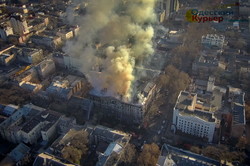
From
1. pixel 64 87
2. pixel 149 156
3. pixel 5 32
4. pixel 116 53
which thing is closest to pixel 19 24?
pixel 5 32

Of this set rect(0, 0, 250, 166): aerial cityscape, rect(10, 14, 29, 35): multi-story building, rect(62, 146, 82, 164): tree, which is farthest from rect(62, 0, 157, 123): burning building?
rect(10, 14, 29, 35): multi-story building

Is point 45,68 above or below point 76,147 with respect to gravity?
above

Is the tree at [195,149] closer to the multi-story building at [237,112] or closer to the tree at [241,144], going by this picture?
the tree at [241,144]


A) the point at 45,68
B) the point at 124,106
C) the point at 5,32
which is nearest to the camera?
the point at 124,106

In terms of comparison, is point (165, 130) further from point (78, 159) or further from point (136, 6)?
point (136, 6)

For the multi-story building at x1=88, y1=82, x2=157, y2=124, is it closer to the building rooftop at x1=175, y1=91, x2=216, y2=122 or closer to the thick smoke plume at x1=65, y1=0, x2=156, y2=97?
the thick smoke plume at x1=65, y1=0, x2=156, y2=97

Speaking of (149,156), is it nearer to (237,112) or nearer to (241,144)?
(241,144)

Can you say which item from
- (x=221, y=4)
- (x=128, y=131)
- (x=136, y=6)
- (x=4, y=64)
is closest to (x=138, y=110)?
(x=128, y=131)
